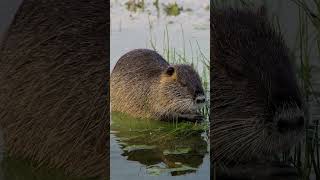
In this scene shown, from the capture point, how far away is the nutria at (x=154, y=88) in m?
2.22

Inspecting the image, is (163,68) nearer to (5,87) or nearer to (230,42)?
(230,42)

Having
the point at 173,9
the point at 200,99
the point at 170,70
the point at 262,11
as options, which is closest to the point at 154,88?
the point at 170,70

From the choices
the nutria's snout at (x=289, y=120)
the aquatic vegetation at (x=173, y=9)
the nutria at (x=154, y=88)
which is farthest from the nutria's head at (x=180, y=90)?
the nutria's snout at (x=289, y=120)

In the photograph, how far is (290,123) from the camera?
2.22 m

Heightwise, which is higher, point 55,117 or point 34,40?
point 34,40

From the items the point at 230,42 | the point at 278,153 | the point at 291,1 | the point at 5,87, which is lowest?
the point at 278,153

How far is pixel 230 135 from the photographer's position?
7.32 feet

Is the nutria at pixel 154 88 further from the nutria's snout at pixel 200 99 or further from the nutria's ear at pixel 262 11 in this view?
the nutria's ear at pixel 262 11

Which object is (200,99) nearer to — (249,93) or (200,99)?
(200,99)

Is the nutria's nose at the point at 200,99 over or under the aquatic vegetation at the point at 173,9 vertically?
under

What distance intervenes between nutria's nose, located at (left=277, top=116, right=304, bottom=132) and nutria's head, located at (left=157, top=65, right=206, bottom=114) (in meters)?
0.34

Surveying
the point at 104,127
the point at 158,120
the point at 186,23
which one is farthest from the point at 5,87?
the point at 186,23

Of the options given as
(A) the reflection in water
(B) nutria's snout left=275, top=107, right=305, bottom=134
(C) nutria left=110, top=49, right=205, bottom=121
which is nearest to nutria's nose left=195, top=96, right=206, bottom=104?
(C) nutria left=110, top=49, right=205, bottom=121

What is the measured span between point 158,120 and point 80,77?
378 mm
